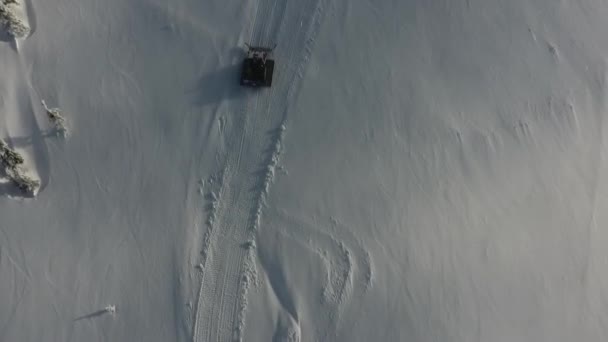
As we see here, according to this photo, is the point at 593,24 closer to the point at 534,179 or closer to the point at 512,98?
the point at 512,98

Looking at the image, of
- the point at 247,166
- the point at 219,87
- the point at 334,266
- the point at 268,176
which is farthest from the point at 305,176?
the point at 219,87

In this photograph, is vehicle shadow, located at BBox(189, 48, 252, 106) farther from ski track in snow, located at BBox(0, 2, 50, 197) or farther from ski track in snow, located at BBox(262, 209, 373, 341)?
ski track in snow, located at BBox(0, 2, 50, 197)

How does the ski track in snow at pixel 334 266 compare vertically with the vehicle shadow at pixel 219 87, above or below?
below

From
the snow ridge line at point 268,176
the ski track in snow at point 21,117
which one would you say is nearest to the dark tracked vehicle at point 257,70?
the snow ridge line at point 268,176

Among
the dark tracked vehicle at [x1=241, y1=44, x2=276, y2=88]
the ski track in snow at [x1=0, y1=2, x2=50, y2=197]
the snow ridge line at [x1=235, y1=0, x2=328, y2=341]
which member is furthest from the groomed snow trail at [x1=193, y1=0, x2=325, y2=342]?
the ski track in snow at [x1=0, y1=2, x2=50, y2=197]

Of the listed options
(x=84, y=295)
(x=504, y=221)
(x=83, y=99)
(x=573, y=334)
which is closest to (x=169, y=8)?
(x=83, y=99)

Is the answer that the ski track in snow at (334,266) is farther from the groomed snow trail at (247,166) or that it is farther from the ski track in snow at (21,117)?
the ski track in snow at (21,117)
